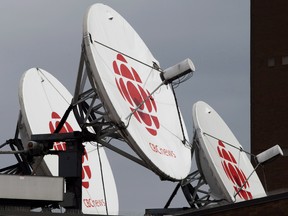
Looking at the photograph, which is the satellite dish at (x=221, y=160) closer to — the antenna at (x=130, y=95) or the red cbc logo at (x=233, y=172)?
the red cbc logo at (x=233, y=172)

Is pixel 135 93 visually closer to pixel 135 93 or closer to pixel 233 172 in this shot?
pixel 135 93

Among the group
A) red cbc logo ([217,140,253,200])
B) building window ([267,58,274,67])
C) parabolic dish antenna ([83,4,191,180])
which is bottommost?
red cbc logo ([217,140,253,200])

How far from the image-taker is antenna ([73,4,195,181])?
4544 centimetres

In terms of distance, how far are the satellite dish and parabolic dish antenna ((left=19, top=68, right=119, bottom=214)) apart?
16.0 ft

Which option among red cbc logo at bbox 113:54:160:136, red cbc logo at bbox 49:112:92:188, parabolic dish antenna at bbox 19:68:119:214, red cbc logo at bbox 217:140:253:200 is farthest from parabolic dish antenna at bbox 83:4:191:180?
red cbc logo at bbox 217:140:253:200

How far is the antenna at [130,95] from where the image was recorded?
45.4 m

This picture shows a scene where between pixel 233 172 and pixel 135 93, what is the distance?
12957 mm

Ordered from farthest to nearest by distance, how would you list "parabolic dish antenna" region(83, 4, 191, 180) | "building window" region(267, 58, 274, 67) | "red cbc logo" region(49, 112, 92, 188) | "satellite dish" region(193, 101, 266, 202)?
"building window" region(267, 58, 274, 67)
"red cbc logo" region(49, 112, 92, 188)
"satellite dish" region(193, 101, 266, 202)
"parabolic dish antenna" region(83, 4, 191, 180)

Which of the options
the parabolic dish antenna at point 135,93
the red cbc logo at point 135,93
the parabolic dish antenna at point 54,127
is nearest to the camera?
the parabolic dish antenna at point 135,93

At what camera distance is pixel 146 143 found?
46.9 metres

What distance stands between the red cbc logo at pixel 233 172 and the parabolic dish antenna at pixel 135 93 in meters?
6.68

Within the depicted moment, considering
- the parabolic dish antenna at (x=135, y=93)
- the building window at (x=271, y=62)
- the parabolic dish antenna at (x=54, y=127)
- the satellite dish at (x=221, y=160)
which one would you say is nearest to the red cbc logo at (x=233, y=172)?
the satellite dish at (x=221, y=160)

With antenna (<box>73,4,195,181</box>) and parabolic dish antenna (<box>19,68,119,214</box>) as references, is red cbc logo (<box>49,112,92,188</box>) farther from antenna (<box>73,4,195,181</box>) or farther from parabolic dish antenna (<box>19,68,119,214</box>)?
antenna (<box>73,4,195,181</box>)

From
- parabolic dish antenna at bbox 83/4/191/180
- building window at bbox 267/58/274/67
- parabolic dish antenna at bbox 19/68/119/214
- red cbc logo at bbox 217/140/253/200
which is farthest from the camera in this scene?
building window at bbox 267/58/274/67
